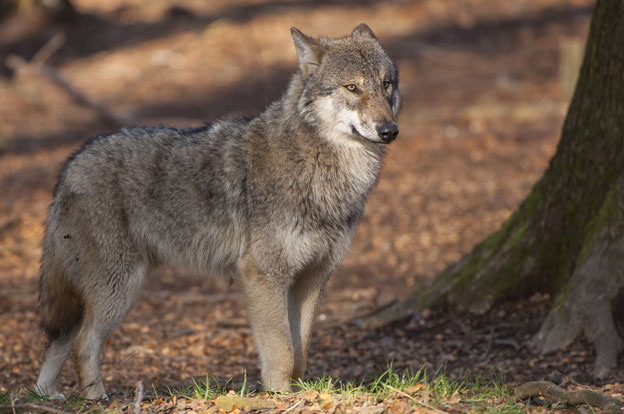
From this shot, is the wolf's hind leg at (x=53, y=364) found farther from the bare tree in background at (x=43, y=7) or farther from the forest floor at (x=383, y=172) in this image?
the bare tree in background at (x=43, y=7)

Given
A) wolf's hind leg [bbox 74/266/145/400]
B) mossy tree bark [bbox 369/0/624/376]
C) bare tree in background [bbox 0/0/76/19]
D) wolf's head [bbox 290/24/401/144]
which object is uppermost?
bare tree in background [bbox 0/0/76/19]

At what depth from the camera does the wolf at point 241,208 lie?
529cm

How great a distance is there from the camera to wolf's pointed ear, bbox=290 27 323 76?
543 centimetres

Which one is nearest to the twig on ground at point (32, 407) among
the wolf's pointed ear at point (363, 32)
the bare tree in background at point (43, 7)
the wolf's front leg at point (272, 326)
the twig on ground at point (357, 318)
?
the wolf's front leg at point (272, 326)

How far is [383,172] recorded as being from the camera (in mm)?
12359

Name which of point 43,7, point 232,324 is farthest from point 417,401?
point 43,7

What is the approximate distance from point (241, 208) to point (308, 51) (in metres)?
1.24

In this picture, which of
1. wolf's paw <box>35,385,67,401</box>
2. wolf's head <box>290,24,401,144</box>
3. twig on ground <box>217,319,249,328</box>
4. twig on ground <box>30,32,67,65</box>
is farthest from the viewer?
twig on ground <box>30,32,67,65</box>

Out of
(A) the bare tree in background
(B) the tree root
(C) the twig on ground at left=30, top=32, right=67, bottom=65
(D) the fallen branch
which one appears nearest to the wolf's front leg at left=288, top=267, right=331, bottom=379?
(B) the tree root

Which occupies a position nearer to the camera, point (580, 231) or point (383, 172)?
point (580, 231)

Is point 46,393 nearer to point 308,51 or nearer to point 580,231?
point 308,51

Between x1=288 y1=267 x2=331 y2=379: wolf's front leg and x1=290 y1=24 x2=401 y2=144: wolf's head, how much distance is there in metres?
1.06

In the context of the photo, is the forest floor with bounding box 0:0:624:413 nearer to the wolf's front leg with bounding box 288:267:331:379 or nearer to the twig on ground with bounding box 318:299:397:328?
the twig on ground with bounding box 318:299:397:328

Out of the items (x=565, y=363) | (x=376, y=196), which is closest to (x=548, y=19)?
(x=376, y=196)
